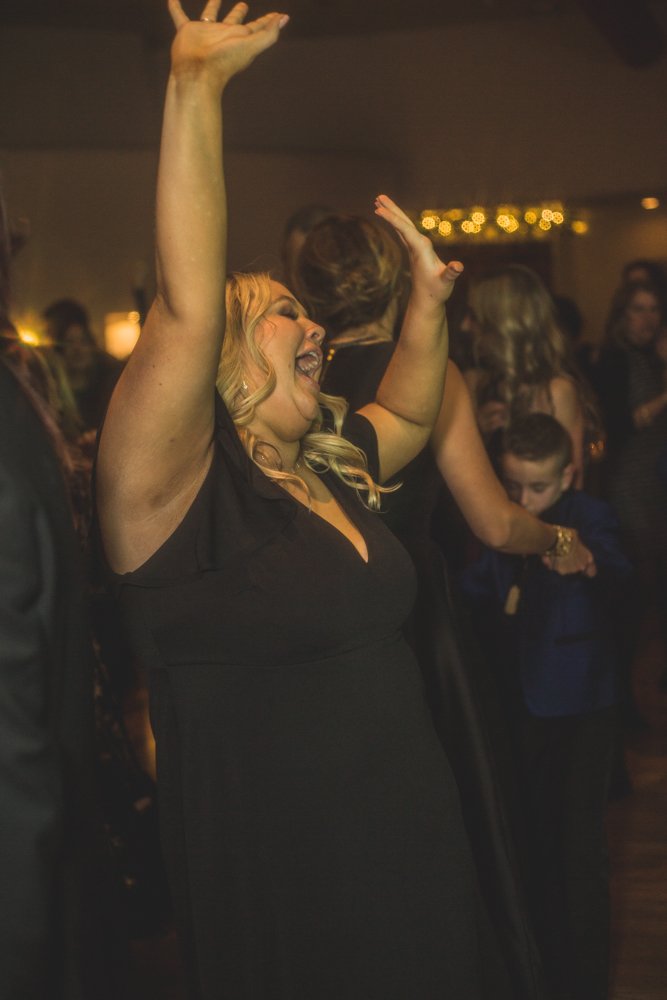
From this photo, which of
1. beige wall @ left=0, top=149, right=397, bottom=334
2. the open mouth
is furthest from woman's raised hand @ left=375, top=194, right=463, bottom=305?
beige wall @ left=0, top=149, right=397, bottom=334

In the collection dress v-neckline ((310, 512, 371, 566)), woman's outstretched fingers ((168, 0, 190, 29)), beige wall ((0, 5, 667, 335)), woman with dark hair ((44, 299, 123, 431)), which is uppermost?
beige wall ((0, 5, 667, 335))

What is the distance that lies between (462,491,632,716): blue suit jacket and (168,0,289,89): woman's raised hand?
1400mm

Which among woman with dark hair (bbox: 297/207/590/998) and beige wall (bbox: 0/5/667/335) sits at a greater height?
beige wall (bbox: 0/5/667/335)

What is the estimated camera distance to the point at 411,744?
1601 mm

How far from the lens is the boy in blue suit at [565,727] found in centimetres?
222

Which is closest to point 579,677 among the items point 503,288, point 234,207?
point 503,288

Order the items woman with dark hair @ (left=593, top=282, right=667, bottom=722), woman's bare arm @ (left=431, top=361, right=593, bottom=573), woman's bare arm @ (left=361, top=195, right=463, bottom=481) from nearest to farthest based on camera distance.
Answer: woman's bare arm @ (left=361, top=195, right=463, bottom=481) < woman's bare arm @ (left=431, top=361, right=593, bottom=573) < woman with dark hair @ (left=593, top=282, right=667, bottom=722)

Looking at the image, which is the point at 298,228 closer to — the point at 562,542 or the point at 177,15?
the point at 562,542

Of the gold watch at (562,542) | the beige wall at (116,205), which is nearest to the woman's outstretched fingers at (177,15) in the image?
the gold watch at (562,542)

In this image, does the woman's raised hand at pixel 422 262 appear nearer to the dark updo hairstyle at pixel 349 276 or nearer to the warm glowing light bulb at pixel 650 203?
the dark updo hairstyle at pixel 349 276

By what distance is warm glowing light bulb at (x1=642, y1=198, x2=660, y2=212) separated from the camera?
8.28 meters

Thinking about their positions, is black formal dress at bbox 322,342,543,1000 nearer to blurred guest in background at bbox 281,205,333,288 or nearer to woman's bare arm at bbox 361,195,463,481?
woman's bare arm at bbox 361,195,463,481

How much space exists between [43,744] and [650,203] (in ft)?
27.5

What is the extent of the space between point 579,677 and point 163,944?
1.30 meters
